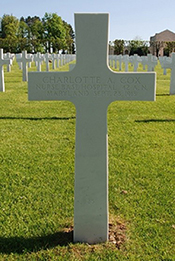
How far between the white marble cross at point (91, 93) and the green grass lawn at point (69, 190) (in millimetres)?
411

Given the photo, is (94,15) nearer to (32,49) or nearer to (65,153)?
(65,153)

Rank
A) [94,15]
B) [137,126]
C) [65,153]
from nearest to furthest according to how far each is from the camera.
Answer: [94,15], [65,153], [137,126]

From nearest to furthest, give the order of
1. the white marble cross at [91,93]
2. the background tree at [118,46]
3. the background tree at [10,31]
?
1. the white marble cross at [91,93]
2. the background tree at [10,31]
3. the background tree at [118,46]

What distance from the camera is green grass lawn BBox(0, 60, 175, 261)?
8.16 ft

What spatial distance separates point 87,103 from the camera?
2.23 meters

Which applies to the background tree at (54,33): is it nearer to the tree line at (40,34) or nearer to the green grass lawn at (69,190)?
the tree line at (40,34)

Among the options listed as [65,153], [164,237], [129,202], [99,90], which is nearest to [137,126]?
[65,153]

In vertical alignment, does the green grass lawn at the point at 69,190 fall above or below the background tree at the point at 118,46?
below

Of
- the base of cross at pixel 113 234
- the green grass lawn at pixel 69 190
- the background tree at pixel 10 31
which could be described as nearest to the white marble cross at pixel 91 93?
the base of cross at pixel 113 234

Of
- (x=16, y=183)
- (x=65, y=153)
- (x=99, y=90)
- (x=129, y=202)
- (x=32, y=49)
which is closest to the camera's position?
(x=99, y=90)

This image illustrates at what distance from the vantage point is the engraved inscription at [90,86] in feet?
7.24

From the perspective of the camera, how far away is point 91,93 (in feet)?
7.29

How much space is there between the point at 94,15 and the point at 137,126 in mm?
4322

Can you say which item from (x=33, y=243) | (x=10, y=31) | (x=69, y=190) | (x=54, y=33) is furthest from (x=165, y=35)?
(x=33, y=243)
